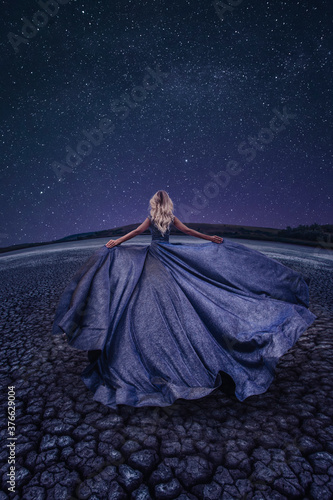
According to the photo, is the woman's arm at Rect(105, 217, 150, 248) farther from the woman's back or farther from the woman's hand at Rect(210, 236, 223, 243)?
the woman's hand at Rect(210, 236, 223, 243)

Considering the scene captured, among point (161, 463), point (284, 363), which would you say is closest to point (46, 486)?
point (161, 463)

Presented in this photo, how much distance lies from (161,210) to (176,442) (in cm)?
246

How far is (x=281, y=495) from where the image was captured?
139 cm

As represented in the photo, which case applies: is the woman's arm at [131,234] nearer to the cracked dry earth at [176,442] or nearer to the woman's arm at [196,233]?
the woman's arm at [196,233]

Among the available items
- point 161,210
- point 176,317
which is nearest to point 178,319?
point 176,317

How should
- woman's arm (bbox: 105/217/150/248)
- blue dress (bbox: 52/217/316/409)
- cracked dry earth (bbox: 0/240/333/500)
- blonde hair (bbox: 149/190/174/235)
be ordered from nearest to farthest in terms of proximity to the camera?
cracked dry earth (bbox: 0/240/333/500) → blue dress (bbox: 52/217/316/409) → woman's arm (bbox: 105/217/150/248) → blonde hair (bbox: 149/190/174/235)

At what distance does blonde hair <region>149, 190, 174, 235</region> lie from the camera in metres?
3.29

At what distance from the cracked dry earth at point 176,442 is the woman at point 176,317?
155 millimetres

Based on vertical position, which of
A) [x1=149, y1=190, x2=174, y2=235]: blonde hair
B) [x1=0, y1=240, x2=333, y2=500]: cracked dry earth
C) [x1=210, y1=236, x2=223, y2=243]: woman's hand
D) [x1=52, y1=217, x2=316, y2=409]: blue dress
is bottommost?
[x1=0, y1=240, x2=333, y2=500]: cracked dry earth

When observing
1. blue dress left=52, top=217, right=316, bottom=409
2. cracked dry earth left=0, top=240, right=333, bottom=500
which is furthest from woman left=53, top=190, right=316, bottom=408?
cracked dry earth left=0, top=240, right=333, bottom=500

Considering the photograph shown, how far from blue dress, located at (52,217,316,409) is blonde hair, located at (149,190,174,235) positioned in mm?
114

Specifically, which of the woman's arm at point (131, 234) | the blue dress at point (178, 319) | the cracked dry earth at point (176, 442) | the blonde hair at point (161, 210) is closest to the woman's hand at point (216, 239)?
the blue dress at point (178, 319)

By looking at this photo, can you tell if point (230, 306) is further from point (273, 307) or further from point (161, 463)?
point (161, 463)

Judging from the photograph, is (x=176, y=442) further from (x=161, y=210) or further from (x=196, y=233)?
(x=161, y=210)
